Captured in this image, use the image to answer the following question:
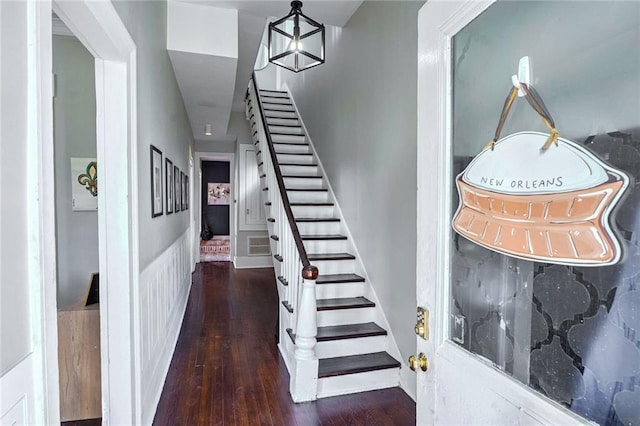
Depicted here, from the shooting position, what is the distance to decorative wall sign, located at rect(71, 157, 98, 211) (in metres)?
2.62

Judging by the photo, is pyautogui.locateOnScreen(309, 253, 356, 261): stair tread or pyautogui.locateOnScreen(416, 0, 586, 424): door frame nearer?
pyautogui.locateOnScreen(416, 0, 586, 424): door frame

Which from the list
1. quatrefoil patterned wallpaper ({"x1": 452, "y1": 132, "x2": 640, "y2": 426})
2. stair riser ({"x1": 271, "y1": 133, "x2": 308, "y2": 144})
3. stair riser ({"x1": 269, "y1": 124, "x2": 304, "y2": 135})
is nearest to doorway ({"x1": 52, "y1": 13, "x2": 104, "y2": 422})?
quatrefoil patterned wallpaper ({"x1": 452, "y1": 132, "x2": 640, "y2": 426})

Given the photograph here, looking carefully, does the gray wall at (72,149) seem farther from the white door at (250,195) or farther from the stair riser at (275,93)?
the white door at (250,195)

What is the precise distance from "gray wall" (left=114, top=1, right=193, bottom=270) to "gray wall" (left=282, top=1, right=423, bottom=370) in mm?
1740

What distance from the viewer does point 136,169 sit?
1906 mm

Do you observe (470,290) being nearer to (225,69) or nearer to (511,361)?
(511,361)

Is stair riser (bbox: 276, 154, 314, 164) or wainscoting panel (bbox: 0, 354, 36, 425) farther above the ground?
stair riser (bbox: 276, 154, 314, 164)

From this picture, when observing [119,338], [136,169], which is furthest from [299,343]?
[136,169]

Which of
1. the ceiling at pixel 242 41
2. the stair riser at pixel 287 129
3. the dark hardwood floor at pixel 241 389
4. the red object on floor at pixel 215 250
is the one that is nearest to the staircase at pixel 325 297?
the dark hardwood floor at pixel 241 389

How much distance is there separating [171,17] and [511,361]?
3349mm

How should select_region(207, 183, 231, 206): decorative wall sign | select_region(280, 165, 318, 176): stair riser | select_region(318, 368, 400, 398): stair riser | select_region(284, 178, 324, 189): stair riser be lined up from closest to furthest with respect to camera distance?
select_region(318, 368, 400, 398): stair riser
select_region(284, 178, 324, 189): stair riser
select_region(280, 165, 318, 176): stair riser
select_region(207, 183, 231, 206): decorative wall sign

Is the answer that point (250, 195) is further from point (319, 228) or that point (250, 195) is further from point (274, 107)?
point (319, 228)

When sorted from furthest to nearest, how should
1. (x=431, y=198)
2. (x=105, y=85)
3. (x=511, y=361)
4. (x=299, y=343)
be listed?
(x=299, y=343)
(x=105, y=85)
(x=431, y=198)
(x=511, y=361)

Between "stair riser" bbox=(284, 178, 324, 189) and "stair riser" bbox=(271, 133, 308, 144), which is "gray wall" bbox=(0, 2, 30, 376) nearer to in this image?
"stair riser" bbox=(284, 178, 324, 189)
